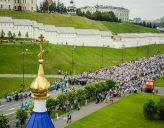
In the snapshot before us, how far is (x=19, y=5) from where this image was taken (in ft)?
362

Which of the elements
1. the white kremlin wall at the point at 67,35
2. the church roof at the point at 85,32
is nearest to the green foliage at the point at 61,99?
the white kremlin wall at the point at 67,35

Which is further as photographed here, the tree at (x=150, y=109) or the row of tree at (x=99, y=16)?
the row of tree at (x=99, y=16)

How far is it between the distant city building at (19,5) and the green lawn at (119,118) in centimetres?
8131

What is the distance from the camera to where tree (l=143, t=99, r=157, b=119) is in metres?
28.5

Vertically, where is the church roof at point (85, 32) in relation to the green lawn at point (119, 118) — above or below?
above

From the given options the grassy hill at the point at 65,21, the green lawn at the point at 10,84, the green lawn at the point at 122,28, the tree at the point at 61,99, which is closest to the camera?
the tree at the point at 61,99

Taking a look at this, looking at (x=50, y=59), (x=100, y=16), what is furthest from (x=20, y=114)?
(x=100, y=16)

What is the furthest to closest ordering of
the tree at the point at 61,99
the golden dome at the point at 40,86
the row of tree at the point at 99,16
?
the row of tree at the point at 99,16 → the tree at the point at 61,99 → the golden dome at the point at 40,86

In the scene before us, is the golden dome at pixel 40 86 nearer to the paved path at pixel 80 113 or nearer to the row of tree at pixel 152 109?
the paved path at pixel 80 113

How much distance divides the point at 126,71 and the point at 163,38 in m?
85.3

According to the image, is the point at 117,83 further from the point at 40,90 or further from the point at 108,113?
the point at 40,90

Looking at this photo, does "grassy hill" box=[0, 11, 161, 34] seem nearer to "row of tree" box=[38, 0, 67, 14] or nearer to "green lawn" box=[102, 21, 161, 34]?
"green lawn" box=[102, 21, 161, 34]

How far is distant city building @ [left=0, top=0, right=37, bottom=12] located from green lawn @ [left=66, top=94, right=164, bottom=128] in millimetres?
81308

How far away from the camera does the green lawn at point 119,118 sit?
26859 millimetres
